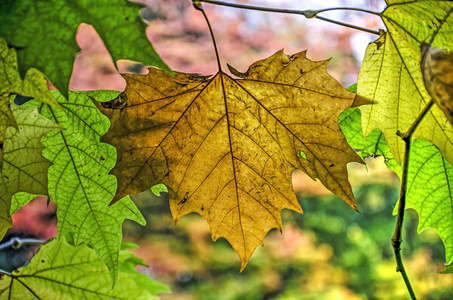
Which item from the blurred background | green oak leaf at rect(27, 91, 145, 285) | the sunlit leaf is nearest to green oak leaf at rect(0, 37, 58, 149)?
green oak leaf at rect(27, 91, 145, 285)

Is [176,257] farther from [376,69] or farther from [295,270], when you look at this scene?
[376,69]

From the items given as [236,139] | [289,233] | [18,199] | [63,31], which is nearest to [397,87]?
[236,139]

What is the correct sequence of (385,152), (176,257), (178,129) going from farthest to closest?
(176,257), (385,152), (178,129)

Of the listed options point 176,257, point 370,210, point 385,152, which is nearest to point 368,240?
point 370,210

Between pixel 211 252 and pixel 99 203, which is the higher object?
pixel 211 252

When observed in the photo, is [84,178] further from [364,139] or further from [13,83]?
[364,139]

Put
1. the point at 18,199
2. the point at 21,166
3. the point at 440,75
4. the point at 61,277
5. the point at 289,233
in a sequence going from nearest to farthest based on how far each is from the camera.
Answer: the point at 440,75
the point at 21,166
the point at 18,199
the point at 61,277
the point at 289,233
